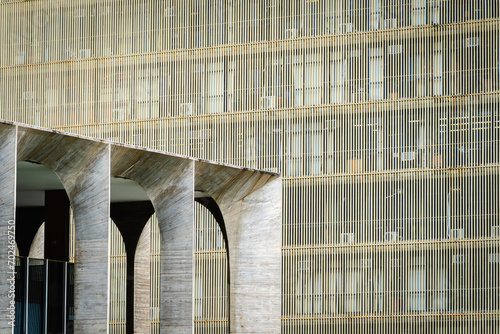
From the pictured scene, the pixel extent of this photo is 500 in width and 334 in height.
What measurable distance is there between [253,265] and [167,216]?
324cm

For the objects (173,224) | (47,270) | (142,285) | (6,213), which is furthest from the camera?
(142,285)

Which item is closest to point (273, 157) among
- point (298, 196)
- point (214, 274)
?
point (298, 196)

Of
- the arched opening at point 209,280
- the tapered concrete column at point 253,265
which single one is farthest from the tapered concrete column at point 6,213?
the arched opening at point 209,280

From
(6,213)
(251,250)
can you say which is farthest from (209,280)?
(6,213)

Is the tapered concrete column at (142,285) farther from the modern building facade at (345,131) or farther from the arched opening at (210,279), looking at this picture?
the modern building facade at (345,131)

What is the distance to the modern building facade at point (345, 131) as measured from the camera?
32.8 metres

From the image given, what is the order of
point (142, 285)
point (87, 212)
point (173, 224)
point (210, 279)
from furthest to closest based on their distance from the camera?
point (210, 279) < point (142, 285) < point (173, 224) < point (87, 212)

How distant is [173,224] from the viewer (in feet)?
72.8

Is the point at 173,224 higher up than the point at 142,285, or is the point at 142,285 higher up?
the point at 173,224

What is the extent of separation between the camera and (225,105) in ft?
118

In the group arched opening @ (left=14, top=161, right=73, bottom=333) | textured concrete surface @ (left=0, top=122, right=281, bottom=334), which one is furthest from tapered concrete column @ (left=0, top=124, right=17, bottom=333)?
arched opening @ (left=14, top=161, right=73, bottom=333)

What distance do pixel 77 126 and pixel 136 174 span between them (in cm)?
1622

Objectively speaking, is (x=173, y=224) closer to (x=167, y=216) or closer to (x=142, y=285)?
(x=167, y=216)

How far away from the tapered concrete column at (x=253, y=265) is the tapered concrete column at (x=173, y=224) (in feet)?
8.53
